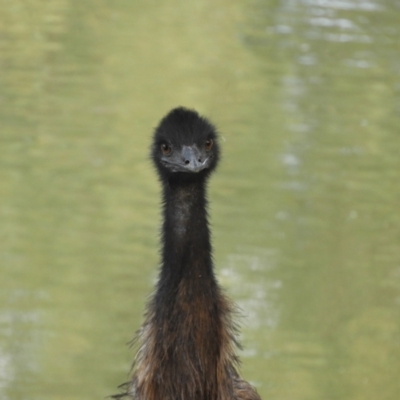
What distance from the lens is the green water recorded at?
972 cm

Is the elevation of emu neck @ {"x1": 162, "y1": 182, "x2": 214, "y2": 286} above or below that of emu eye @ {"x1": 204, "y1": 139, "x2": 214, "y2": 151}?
below

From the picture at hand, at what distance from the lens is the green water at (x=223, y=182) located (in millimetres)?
9719

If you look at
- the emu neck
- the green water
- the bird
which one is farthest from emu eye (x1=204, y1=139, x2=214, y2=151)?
the green water

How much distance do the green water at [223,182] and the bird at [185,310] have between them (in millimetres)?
4649

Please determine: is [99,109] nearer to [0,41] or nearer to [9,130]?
[9,130]

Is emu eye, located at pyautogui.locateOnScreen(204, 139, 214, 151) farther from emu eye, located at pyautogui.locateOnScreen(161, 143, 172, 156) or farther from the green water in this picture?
the green water

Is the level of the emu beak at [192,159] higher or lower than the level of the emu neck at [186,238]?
higher

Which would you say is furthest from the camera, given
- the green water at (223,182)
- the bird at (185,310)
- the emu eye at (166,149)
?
the green water at (223,182)

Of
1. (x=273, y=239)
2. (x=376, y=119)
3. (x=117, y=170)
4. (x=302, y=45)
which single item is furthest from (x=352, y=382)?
(x=302, y=45)

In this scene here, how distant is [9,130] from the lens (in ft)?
41.0

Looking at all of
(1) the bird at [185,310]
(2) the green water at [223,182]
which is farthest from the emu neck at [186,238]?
(2) the green water at [223,182]

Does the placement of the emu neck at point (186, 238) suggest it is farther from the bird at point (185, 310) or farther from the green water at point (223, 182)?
the green water at point (223, 182)

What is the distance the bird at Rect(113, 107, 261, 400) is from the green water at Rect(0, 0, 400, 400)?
4649 millimetres

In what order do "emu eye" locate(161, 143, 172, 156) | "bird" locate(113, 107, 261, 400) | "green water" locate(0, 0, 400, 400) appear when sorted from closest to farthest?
"bird" locate(113, 107, 261, 400) < "emu eye" locate(161, 143, 172, 156) < "green water" locate(0, 0, 400, 400)
